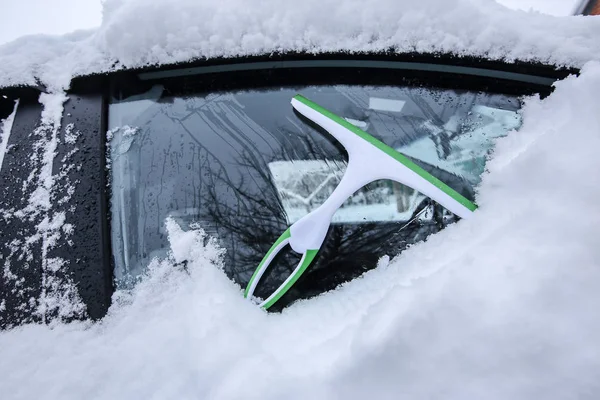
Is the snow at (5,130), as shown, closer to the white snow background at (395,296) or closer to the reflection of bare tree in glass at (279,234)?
the white snow background at (395,296)

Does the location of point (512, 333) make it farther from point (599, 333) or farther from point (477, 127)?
point (477, 127)

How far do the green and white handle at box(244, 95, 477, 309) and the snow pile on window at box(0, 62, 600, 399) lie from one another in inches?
3.4

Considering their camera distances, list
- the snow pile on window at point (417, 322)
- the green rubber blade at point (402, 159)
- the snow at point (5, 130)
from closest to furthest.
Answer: the snow pile on window at point (417, 322) < the green rubber blade at point (402, 159) < the snow at point (5, 130)

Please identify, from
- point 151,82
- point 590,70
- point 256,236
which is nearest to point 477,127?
point 590,70

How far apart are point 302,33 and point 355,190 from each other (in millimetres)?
636

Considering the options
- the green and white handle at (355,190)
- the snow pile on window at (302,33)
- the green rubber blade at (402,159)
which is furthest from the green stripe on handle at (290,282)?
the snow pile on window at (302,33)

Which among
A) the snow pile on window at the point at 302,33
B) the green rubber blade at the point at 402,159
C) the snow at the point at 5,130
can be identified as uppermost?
the snow pile on window at the point at 302,33

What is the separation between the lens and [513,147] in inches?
55.3

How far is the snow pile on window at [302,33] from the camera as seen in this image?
1401mm

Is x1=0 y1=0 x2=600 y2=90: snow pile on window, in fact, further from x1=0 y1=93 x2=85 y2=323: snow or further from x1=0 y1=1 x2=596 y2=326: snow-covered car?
x1=0 y1=93 x2=85 y2=323: snow

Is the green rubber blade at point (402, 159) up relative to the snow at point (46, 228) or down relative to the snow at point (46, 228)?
up

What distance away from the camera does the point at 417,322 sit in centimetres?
111

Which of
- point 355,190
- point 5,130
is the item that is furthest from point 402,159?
point 5,130

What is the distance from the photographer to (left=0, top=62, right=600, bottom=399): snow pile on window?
105 cm
